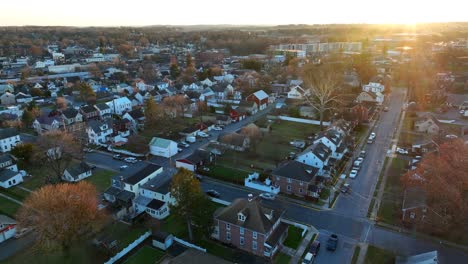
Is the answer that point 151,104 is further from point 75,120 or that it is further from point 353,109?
point 353,109

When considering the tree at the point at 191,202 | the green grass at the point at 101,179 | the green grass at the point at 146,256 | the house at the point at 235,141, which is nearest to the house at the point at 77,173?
the green grass at the point at 101,179

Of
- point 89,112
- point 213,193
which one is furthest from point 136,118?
point 213,193

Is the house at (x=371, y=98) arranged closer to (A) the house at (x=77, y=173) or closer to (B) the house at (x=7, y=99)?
(A) the house at (x=77, y=173)

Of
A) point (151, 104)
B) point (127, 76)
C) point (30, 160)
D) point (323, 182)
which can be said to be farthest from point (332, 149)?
A: point (127, 76)

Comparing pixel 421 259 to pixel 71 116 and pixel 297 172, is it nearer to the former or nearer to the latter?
pixel 297 172

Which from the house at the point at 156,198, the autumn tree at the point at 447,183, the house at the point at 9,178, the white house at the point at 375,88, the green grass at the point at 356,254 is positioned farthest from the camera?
the white house at the point at 375,88

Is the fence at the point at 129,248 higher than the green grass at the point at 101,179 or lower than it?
higher
